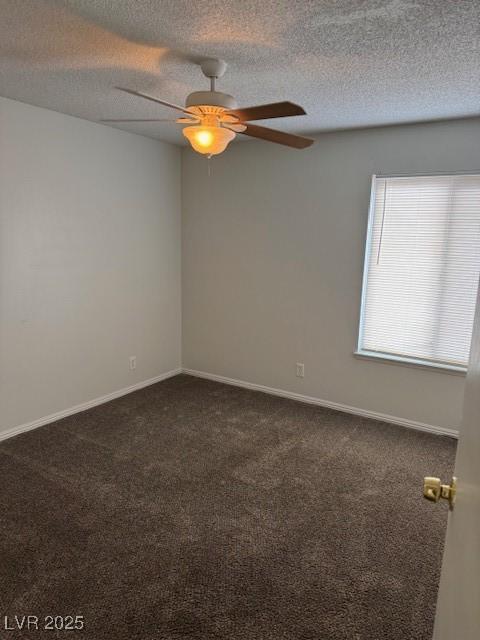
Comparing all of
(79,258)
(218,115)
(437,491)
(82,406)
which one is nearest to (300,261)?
(79,258)

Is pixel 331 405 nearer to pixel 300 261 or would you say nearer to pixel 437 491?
pixel 300 261

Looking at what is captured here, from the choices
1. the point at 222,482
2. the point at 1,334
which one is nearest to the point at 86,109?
the point at 1,334

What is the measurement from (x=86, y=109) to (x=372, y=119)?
2.11 meters

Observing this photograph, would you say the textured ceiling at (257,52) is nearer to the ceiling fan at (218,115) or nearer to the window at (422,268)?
the ceiling fan at (218,115)

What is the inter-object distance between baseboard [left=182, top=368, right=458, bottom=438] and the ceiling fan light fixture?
8.73 ft

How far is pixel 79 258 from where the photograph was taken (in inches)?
140

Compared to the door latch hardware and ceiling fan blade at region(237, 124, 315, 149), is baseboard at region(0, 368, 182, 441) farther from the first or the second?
the door latch hardware

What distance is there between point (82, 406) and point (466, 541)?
345cm

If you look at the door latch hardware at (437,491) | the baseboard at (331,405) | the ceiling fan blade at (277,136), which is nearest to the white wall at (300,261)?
the baseboard at (331,405)

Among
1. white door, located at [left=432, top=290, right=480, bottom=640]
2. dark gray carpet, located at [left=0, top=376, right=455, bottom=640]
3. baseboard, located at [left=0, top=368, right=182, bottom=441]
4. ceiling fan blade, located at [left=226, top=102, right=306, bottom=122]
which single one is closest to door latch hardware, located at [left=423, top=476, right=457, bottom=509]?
white door, located at [left=432, top=290, right=480, bottom=640]

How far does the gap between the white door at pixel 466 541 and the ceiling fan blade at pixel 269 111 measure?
1168 millimetres

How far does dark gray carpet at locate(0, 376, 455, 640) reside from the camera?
1765 millimetres

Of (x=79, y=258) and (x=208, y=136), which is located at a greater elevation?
(x=208, y=136)

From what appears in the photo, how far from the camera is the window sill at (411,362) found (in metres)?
3.31
